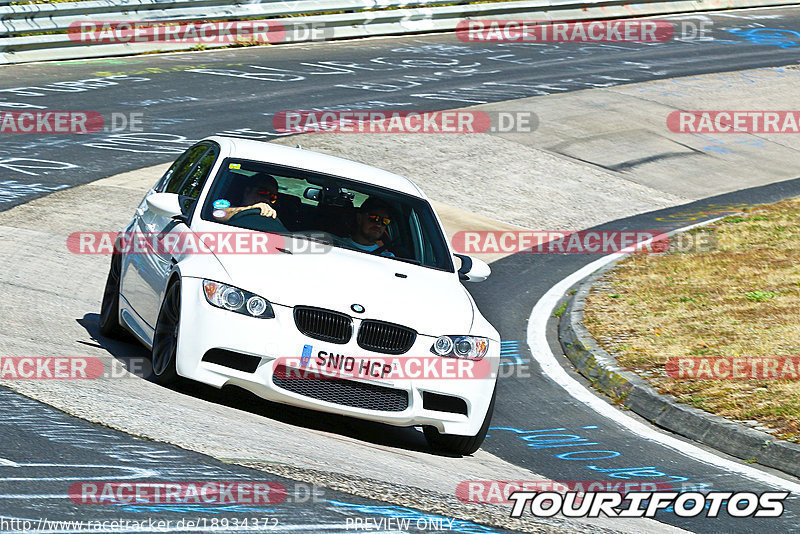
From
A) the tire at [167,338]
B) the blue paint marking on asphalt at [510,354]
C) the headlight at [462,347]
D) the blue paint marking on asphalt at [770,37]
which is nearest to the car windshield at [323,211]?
the tire at [167,338]

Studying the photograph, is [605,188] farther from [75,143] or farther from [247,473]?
[247,473]

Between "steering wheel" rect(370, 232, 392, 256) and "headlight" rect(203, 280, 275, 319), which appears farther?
"steering wheel" rect(370, 232, 392, 256)

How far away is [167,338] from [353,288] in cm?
119

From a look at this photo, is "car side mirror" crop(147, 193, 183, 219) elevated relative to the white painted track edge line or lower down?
elevated

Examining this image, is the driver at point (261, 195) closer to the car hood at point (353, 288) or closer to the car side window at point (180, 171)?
the car hood at point (353, 288)

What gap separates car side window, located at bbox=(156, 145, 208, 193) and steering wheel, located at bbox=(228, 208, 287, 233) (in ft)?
3.26

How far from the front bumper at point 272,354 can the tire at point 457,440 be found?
0.34m

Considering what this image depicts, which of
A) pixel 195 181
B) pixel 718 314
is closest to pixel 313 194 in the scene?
pixel 195 181

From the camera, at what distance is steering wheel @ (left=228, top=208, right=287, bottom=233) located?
324 inches

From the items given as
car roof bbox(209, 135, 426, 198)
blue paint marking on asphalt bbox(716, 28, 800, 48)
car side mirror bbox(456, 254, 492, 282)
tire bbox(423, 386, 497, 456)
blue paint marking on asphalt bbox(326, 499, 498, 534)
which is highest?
car roof bbox(209, 135, 426, 198)

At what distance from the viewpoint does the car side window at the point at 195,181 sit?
28.1 feet

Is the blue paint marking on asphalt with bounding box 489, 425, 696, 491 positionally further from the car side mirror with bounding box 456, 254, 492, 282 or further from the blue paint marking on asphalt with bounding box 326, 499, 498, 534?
the blue paint marking on asphalt with bounding box 326, 499, 498, 534

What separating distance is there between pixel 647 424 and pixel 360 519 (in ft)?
14.0

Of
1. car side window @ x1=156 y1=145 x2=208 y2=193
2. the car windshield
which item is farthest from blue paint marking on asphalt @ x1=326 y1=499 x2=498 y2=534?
car side window @ x1=156 y1=145 x2=208 y2=193
